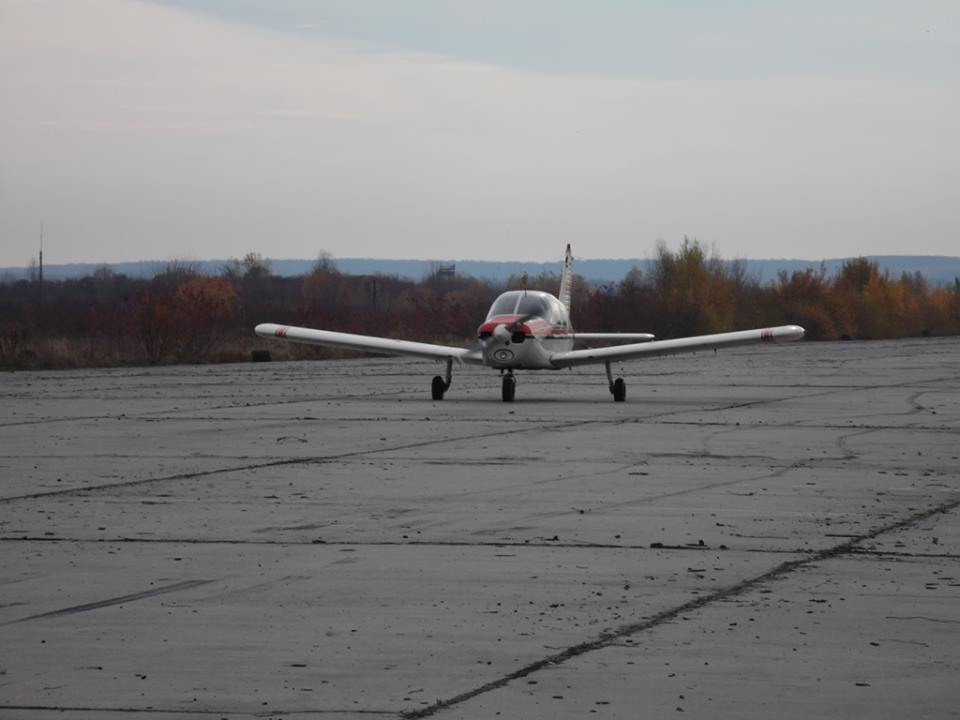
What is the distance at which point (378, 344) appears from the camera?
3069 cm

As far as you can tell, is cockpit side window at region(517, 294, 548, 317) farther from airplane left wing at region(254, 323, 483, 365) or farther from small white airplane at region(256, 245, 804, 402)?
airplane left wing at region(254, 323, 483, 365)

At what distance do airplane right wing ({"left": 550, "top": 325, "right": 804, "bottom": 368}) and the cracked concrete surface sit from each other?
6679 millimetres

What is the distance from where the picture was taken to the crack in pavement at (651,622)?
6.53m

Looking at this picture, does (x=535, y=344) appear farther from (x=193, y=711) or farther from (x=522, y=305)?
(x=193, y=711)

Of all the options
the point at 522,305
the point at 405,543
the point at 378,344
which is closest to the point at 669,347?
the point at 522,305

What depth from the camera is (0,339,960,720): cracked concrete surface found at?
6750 millimetres

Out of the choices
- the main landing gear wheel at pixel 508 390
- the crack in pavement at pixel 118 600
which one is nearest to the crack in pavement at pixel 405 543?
the crack in pavement at pixel 118 600

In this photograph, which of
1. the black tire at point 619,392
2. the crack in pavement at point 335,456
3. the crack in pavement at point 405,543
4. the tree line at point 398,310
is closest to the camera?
the crack in pavement at point 405,543

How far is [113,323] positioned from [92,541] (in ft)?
135

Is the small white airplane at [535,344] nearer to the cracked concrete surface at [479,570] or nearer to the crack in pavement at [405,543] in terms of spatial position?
the cracked concrete surface at [479,570]

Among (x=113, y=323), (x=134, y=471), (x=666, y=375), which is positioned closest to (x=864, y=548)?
(x=134, y=471)

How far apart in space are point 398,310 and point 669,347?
50.0m

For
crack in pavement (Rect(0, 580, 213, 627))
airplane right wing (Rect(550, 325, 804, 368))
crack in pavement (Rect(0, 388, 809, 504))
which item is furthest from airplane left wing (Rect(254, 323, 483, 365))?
crack in pavement (Rect(0, 580, 213, 627))

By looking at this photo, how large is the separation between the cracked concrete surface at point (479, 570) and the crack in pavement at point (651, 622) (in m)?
0.03
